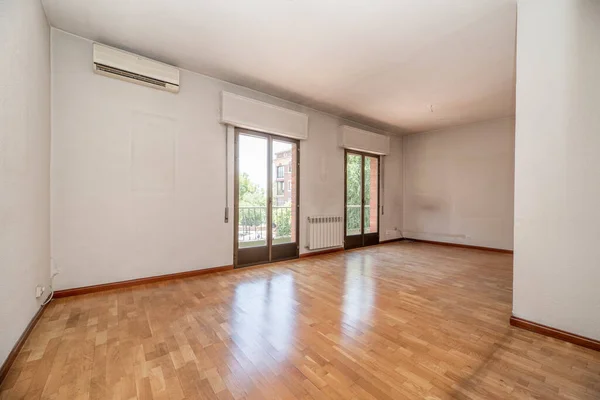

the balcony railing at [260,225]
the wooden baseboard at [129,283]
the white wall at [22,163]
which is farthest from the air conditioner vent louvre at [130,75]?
the wooden baseboard at [129,283]

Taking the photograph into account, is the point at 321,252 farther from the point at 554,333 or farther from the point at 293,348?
the point at 554,333

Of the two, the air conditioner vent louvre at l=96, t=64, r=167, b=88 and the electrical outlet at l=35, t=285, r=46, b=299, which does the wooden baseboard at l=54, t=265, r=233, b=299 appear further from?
the air conditioner vent louvre at l=96, t=64, r=167, b=88

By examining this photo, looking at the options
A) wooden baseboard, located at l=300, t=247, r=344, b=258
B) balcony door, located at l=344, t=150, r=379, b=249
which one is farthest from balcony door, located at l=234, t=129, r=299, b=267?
balcony door, located at l=344, t=150, r=379, b=249

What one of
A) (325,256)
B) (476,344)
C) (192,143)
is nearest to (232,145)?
(192,143)

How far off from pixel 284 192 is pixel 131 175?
8.13 feet

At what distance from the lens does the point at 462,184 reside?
622cm

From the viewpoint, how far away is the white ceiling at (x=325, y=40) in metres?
2.45

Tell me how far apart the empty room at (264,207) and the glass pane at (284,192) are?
5 centimetres

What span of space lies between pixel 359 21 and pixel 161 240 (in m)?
3.58

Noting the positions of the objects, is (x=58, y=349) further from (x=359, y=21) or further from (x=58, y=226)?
(x=359, y=21)

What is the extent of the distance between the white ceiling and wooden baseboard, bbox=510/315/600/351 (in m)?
2.92

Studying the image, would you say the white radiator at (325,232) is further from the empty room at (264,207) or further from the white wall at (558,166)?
the white wall at (558,166)

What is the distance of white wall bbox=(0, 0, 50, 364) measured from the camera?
162 centimetres

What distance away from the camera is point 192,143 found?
375 cm
